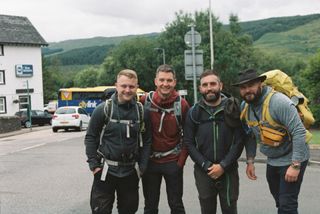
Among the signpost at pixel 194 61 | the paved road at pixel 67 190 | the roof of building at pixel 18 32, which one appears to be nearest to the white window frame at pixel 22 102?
the roof of building at pixel 18 32

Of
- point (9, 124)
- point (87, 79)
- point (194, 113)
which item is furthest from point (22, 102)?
point (87, 79)

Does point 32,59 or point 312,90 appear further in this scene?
point 32,59

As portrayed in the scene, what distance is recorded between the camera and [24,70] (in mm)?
51531

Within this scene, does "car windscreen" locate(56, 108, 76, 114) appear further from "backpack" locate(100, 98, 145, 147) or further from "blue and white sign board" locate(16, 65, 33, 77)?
"backpack" locate(100, 98, 145, 147)

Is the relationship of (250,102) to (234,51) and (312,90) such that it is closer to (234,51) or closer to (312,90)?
(312,90)

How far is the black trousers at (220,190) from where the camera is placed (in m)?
5.06

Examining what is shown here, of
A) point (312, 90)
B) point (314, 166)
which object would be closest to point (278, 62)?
point (312, 90)

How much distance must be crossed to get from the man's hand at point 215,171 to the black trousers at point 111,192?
78cm

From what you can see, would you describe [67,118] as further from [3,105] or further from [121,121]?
[121,121]

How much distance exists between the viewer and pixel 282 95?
4.64 meters

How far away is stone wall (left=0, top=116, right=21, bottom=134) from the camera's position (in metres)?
32.9

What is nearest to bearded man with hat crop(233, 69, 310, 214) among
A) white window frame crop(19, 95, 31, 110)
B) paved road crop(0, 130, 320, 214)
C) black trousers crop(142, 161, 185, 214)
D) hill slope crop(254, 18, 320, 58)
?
black trousers crop(142, 161, 185, 214)

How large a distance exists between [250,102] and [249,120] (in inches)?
7.5

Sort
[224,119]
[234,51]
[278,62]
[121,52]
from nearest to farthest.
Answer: [224,119] → [234,51] → [121,52] → [278,62]
